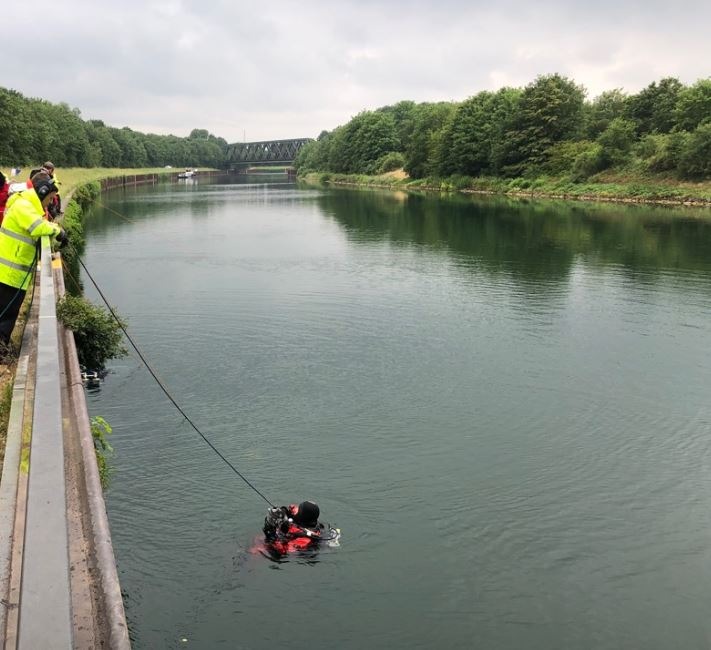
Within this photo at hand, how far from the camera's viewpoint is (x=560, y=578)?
8180 mm

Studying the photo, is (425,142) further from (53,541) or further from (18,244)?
(53,541)

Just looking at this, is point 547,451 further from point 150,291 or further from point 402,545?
point 150,291

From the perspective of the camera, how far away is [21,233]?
10039 millimetres

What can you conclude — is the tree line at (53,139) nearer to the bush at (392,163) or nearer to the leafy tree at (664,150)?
the bush at (392,163)

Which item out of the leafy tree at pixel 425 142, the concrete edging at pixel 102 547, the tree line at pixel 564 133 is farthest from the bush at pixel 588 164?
the concrete edging at pixel 102 547

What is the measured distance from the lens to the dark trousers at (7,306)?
10.4 metres

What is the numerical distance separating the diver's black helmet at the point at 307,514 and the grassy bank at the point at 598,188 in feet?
195

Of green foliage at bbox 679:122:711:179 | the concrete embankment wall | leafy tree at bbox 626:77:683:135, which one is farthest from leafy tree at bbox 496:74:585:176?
the concrete embankment wall

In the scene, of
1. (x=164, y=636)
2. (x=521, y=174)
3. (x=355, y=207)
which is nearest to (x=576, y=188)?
(x=521, y=174)

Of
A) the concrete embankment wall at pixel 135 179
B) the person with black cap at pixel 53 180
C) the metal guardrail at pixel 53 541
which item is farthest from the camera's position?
the concrete embankment wall at pixel 135 179

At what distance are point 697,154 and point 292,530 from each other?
64.0 meters

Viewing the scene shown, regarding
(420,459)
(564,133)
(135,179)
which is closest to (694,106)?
(564,133)

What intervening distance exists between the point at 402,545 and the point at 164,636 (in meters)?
3.10

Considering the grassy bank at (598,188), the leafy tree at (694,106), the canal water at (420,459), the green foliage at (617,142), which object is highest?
the leafy tree at (694,106)
